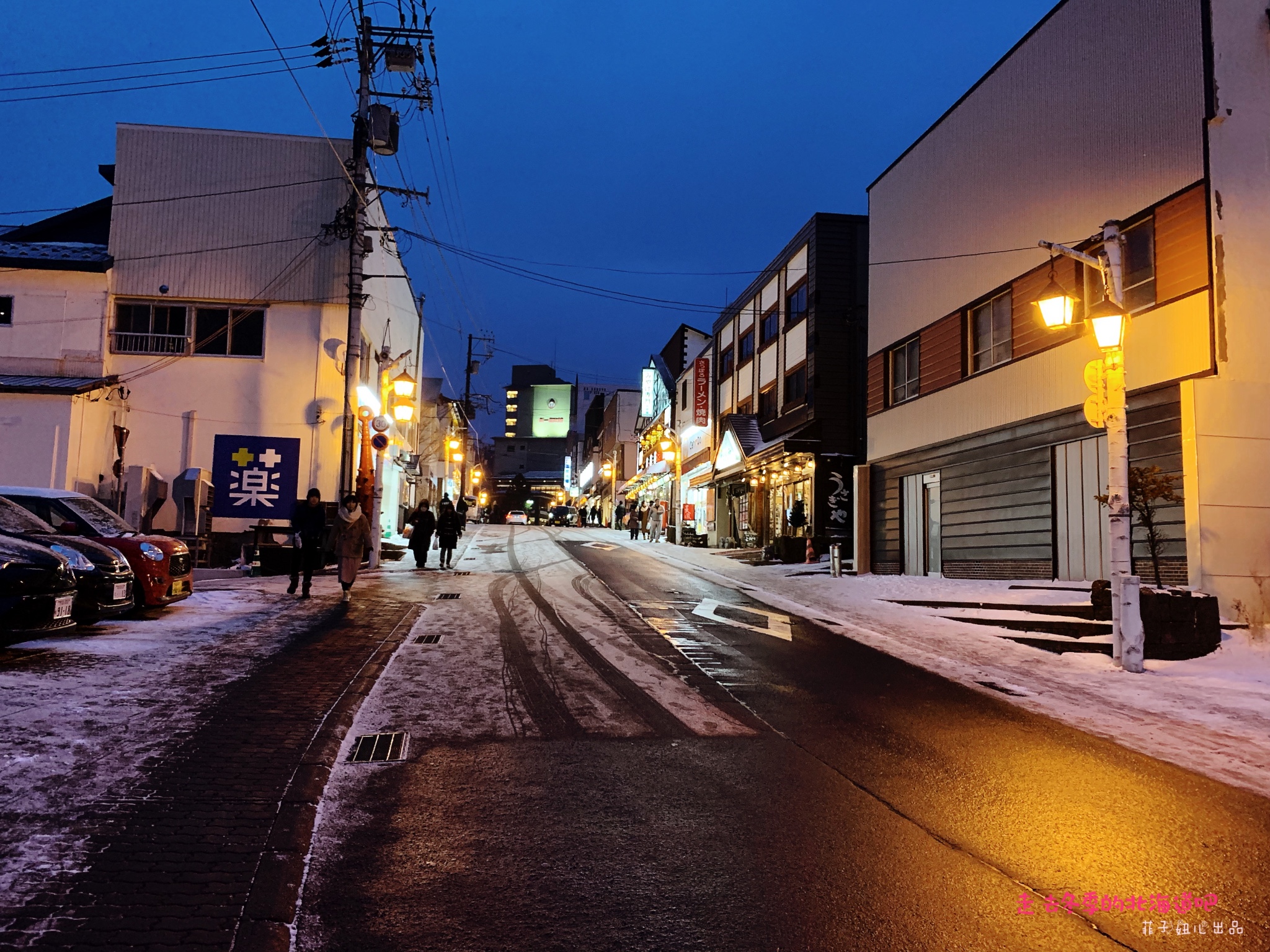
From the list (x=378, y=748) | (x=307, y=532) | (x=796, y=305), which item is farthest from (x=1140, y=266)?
(x=796, y=305)

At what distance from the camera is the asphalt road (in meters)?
3.35

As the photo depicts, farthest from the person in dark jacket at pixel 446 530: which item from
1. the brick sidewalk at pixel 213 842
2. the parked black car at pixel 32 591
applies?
the brick sidewalk at pixel 213 842

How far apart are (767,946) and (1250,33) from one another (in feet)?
47.7

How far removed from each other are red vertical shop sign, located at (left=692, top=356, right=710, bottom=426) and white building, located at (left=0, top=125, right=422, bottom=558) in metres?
19.9

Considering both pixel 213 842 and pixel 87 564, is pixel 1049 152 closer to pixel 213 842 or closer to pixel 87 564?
pixel 87 564

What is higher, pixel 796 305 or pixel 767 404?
pixel 796 305

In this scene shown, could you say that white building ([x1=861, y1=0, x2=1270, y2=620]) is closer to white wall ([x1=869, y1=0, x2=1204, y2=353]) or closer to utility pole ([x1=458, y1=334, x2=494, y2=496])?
white wall ([x1=869, y1=0, x2=1204, y2=353])

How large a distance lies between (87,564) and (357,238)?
12.6 metres

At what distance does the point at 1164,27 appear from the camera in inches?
Result: 496

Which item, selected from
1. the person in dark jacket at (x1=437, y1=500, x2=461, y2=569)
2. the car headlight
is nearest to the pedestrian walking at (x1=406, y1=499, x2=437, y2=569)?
the person in dark jacket at (x1=437, y1=500, x2=461, y2=569)

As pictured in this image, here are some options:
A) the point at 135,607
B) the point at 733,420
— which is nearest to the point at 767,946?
the point at 135,607

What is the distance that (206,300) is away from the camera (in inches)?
977

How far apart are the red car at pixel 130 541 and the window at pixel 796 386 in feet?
71.9

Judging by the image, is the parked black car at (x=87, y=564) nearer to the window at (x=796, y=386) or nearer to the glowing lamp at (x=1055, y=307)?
the glowing lamp at (x=1055, y=307)
